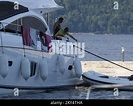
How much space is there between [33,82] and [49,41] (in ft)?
6.84

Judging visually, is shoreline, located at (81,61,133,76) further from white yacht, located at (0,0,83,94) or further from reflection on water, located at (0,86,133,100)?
reflection on water, located at (0,86,133,100)

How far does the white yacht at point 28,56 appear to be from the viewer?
1709 centimetres

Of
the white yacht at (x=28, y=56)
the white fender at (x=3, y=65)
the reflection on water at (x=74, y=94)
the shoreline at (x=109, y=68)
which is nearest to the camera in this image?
the white fender at (x=3, y=65)

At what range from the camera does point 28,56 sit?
707 inches

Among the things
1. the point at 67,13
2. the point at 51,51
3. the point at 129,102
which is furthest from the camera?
the point at 67,13

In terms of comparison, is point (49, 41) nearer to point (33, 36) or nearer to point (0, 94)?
point (33, 36)

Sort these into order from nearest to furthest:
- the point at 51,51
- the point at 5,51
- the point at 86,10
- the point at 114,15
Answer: the point at 5,51
the point at 51,51
the point at 86,10
the point at 114,15

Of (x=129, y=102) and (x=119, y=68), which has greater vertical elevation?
(x=129, y=102)

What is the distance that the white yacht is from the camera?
56.1 feet

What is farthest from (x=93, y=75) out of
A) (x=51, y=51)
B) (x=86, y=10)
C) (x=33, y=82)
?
(x=86, y=10)

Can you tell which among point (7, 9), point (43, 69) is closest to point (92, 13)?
point (7, 9)

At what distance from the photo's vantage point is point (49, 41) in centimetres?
1997

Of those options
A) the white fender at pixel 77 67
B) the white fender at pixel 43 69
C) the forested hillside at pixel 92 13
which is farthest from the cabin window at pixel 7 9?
the forested hillside at pixel 92 13

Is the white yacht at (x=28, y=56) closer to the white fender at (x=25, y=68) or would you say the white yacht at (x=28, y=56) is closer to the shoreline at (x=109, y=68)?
Result: the white fender at (x=25, y=68)
